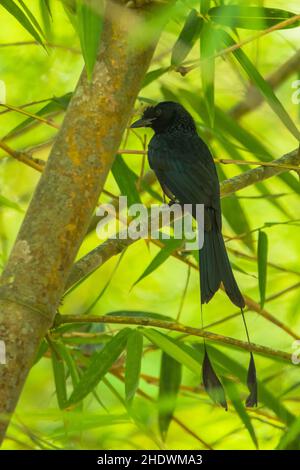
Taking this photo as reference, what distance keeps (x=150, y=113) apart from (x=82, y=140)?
1.03m

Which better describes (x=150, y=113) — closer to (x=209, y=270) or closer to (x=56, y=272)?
(x=209, y=270)

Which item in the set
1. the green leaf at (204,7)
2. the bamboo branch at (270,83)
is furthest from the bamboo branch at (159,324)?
the bamboo branch at (270,83)

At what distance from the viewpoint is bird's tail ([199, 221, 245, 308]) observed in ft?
5.77

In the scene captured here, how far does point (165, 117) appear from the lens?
8.54ft

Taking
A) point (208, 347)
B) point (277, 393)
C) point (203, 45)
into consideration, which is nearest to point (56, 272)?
point (203, 45)

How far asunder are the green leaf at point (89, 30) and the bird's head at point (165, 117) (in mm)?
944

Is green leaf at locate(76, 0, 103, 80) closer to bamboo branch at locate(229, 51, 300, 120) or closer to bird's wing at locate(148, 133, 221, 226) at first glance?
bird's wing at locate(148, 133, 221, 226)

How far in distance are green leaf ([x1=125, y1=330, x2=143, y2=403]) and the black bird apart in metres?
0.22

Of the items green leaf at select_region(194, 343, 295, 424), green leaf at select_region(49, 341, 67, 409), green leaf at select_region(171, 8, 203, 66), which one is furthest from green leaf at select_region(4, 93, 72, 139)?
green leaf at select_region(194, 343, 295, 424)

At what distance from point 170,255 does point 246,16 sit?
75cm

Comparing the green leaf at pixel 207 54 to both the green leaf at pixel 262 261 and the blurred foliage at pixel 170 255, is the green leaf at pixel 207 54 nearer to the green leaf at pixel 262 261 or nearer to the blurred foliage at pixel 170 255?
the blurred foliage at pixel 170 255

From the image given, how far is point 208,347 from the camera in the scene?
7.43ft

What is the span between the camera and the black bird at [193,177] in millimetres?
1888

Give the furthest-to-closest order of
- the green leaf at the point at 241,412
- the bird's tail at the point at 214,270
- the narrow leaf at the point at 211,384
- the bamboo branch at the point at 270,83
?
1. the bamboo branch at the point at 270,83
2. the green leaf at the point at 241,412
3. the bird's tail at the point at 214,270
4. the narrow leaf at the point at 211,384
